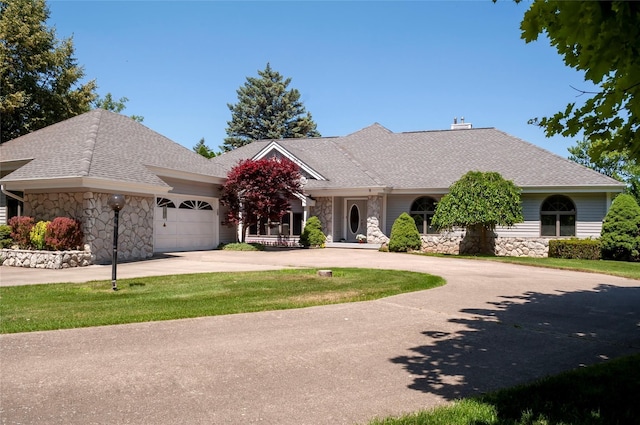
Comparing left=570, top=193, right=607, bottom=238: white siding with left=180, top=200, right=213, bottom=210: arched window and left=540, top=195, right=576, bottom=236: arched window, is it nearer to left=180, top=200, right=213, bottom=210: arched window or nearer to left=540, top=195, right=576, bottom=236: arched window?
left=540, top=195, right=576, bottom=236: arched window

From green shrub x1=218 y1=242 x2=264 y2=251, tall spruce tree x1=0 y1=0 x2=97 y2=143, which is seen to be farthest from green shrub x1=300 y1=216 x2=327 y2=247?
tall spruce tree x1=0 y1=0 x2=97 y2=143

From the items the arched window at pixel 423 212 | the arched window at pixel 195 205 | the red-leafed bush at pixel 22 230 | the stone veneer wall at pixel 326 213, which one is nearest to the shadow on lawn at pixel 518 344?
the red-leafed bush at pixel 22 230

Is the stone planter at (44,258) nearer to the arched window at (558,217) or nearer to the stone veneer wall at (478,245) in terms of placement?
the stone veneer wall at (478,245)

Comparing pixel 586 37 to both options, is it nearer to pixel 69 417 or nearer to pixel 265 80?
pixel 69 417

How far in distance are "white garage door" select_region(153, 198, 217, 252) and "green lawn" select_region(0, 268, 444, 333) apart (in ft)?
28.2

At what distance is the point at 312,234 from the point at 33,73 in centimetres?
1982

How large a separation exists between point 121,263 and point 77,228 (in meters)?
1.73

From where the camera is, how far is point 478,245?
23047 millimetres

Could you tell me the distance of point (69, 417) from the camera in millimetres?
3713

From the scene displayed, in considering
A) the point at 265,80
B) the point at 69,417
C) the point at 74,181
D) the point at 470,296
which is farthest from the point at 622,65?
the point at 265,80

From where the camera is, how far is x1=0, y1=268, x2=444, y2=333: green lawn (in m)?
7.25

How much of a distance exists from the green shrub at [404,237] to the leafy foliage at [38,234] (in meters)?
14.0

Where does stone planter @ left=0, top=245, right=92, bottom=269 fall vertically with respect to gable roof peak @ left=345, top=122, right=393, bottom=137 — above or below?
below

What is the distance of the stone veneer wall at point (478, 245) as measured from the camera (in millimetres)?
21734
